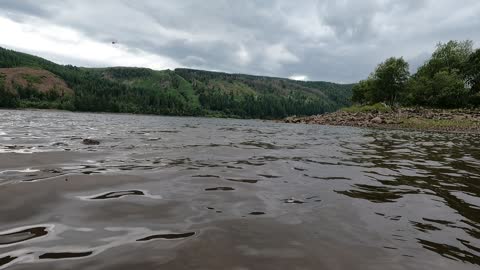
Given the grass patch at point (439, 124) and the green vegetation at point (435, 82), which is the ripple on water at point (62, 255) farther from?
the green vegetation at point (435, 82)

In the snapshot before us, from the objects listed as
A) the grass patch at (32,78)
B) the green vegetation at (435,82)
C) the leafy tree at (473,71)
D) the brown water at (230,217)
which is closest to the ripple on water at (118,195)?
the brown water at (230,217)

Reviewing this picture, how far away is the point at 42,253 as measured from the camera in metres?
3.18

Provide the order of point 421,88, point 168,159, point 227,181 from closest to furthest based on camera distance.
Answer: point 227,181
point 168,159
point 421,88

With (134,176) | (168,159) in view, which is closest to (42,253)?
(134,176)

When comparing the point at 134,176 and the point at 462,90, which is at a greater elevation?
the point at 462,90

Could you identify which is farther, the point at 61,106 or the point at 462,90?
the point at 61,106

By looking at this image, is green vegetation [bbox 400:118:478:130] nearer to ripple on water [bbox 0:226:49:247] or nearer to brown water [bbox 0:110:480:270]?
brown water [bbox 0:110:480:270]

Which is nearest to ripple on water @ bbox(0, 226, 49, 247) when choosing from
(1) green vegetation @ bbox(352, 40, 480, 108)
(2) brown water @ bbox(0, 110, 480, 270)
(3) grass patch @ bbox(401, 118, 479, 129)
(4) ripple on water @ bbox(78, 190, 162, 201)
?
(2) brown water @ bbox(0, 110, 480, 270)

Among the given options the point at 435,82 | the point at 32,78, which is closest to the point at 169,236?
the point at 435,82

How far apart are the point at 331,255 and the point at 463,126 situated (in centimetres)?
4186

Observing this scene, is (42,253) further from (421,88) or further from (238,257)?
(421,88)

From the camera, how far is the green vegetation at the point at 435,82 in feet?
195

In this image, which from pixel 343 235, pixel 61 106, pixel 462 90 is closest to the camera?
pixel 343 235

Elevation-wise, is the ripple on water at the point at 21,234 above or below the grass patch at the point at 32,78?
below
